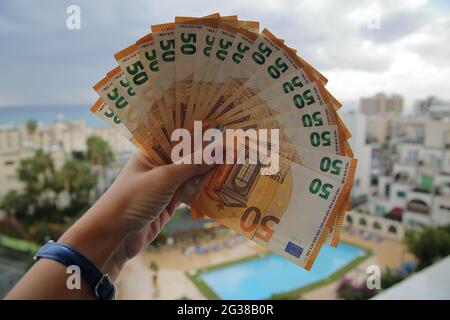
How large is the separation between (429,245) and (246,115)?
18.0 feet

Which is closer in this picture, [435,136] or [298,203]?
[298,203]

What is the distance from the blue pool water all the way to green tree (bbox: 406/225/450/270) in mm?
1128

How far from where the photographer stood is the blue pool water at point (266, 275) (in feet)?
16.8

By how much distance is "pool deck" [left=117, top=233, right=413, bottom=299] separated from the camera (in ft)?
12.8

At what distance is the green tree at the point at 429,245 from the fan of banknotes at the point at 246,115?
16.3ft

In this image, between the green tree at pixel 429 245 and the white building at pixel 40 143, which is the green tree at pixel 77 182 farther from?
the green tree at pixel 429 245

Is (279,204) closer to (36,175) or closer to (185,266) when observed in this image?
(36,175)

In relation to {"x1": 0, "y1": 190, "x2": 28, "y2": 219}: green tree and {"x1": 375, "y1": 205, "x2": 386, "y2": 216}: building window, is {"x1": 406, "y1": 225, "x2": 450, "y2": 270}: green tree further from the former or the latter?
{"x1": 0, "y1": 190, "x2": 28, "y2": 219}: green tree

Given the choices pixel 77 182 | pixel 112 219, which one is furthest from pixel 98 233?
pixel 77 182

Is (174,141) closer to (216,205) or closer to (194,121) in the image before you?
(194,121)

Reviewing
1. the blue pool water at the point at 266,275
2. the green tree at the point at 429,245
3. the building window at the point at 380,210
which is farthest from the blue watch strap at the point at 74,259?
the building window at the point at 380,210
